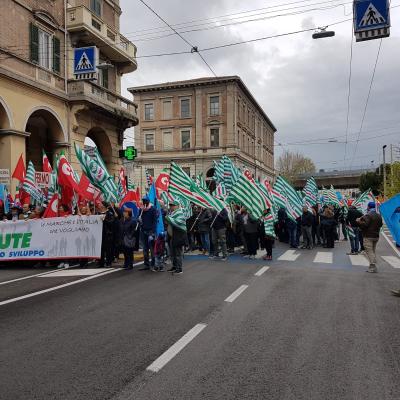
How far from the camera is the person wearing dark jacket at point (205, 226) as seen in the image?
569 inches

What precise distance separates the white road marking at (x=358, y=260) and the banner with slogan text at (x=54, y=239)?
24.0 feet

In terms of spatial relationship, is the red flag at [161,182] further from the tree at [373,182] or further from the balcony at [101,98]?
the tree at [373,182]

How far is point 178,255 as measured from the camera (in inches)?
426

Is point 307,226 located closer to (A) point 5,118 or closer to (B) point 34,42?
(A) point 5,118

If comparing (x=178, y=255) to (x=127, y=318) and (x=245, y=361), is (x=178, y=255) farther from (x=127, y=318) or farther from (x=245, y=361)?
(x=245, y=361)

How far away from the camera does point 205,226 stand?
14.4 meters

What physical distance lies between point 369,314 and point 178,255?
515 cm

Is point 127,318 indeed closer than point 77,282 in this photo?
Yes

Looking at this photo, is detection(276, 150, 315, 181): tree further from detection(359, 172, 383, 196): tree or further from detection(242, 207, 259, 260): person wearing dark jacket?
detection(242, 207, 259, 260): person wearing dark jacket

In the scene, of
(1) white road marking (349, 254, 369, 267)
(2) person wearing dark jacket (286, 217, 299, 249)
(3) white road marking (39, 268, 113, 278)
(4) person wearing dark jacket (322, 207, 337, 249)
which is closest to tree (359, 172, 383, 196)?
(4) person wearing dark jacket (322, 207, 337, 249)

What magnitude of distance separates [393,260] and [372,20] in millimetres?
7380

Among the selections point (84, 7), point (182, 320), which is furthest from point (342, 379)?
point (84, 7)

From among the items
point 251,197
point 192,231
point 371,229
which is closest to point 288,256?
point 251,197

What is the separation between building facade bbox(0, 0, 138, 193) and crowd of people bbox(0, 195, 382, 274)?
663 cm
